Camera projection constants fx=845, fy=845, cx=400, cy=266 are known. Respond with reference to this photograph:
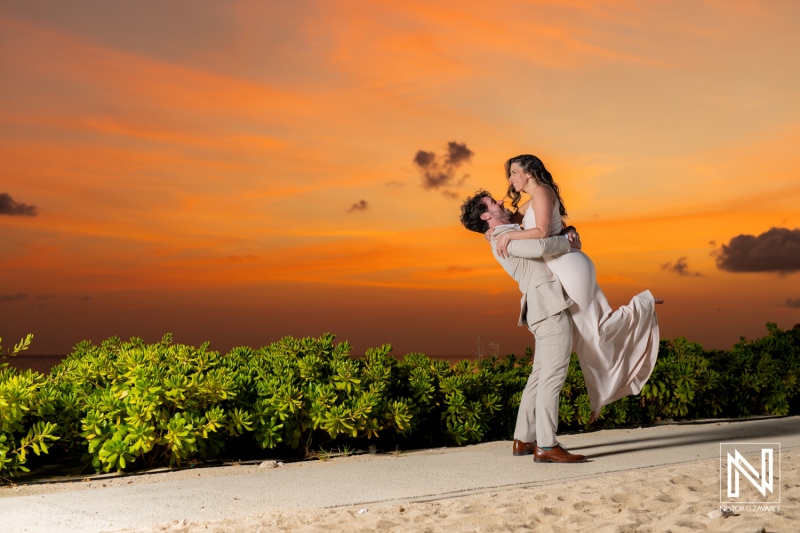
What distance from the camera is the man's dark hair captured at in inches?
264

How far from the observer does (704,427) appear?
8.92 metres

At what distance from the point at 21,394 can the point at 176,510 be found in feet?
6.39

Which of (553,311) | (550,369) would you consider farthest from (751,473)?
(553,311)

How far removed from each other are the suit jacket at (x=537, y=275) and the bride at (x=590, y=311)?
0.07 metres

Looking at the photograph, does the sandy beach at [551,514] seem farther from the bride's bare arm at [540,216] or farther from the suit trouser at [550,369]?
the bride's bare arm at [540,216]

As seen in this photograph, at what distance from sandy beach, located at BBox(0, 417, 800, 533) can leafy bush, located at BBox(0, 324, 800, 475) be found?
0.32 m

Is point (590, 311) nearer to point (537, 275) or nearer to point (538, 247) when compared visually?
point (537, 275)

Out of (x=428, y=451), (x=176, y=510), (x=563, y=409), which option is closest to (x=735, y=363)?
(x=563, y=409)

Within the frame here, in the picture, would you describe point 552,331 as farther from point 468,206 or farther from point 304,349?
point 304,349

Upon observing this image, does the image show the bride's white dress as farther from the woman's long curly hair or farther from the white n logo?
the white n logo

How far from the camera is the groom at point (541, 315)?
20.9 feet

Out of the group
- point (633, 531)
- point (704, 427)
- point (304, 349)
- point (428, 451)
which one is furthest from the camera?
point (704, 427)

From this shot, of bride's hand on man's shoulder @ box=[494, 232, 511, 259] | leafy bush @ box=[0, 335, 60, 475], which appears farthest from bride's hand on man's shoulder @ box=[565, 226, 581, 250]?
leafy bush @ box=[0, 335, 60, 475]

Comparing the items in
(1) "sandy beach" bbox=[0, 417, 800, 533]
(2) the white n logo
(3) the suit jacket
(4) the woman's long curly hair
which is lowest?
(1) "sandy beach" bbox=[0, 417, 800, 533]
